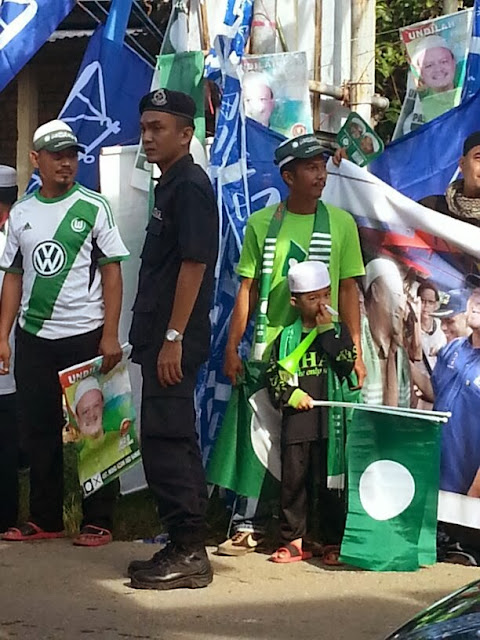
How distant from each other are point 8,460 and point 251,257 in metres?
1.59

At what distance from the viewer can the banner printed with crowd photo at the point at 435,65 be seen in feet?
20.7

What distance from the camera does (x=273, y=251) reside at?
566cm

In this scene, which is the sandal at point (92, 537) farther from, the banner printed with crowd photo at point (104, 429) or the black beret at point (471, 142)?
the black beret at point (471, 142)

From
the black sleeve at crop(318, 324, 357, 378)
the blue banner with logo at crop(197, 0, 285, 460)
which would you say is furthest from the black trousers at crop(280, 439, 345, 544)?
the blue banner with logo at crop(197, 0, 285, 460)

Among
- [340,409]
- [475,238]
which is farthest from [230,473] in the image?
[475,238]

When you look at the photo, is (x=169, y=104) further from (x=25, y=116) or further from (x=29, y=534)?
(x=25, y=116)

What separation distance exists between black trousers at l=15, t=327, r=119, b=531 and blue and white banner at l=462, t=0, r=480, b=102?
2.05 metres

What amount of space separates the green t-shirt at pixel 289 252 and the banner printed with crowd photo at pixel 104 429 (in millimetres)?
717

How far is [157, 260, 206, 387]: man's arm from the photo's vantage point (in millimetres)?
5043

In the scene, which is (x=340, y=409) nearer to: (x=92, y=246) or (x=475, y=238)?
(x=475, y=238)

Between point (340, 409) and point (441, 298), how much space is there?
67 cm

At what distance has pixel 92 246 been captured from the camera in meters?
5.82

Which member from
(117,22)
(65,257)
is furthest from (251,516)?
(117,22)

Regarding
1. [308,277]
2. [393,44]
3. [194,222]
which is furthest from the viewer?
[393,44]
